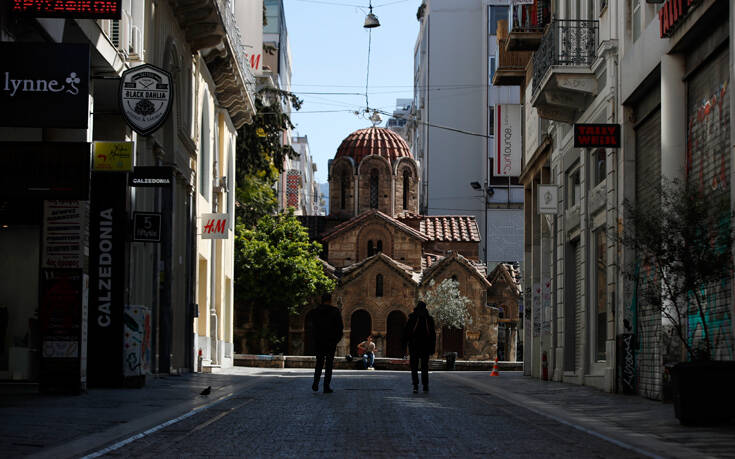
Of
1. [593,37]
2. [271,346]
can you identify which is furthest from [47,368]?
[271,346]

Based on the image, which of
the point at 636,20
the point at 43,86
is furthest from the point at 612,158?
the point at 43,86

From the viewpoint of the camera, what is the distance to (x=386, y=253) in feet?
274

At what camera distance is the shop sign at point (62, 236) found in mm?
18094

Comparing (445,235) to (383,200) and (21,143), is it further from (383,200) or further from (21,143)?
(21,143)

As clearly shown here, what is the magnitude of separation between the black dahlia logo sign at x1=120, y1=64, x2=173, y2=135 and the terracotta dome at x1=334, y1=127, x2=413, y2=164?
211 feet

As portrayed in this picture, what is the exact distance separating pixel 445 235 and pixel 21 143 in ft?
230

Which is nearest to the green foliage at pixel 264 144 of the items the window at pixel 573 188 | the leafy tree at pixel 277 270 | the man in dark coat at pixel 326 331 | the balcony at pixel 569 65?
the leafy tree at pixel 277 270

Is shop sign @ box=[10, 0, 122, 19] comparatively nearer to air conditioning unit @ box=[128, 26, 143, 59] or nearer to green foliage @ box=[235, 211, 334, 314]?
air conditioning unit @ box=[128, 26, 143, 59]

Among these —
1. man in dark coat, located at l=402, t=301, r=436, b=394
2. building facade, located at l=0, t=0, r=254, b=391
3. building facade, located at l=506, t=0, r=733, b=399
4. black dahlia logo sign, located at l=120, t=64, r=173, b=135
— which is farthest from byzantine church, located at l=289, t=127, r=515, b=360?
black dahlia logo sign, located at l=120, t=64, r=173, b=135

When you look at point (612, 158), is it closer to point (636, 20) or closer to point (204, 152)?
point (636, 20)

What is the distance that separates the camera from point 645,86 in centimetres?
2125

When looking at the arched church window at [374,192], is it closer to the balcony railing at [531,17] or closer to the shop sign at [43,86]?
the balcony railing at [531,17]

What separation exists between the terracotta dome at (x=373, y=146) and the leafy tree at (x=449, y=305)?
38.4ft

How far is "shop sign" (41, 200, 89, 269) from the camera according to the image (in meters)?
18.1
